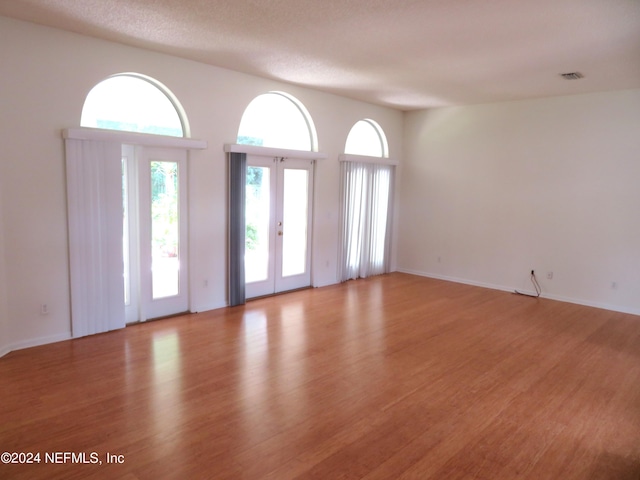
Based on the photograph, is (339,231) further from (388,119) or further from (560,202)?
(560,202)

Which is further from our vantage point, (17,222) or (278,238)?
(278,238)

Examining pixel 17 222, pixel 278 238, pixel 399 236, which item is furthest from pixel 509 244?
pixel 17 222

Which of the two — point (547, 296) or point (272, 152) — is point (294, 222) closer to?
point (272, 152)

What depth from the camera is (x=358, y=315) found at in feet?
17.8

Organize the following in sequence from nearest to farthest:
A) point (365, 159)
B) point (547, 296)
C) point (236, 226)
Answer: point (236, 226) → point (547, 296) → point (365, 159)

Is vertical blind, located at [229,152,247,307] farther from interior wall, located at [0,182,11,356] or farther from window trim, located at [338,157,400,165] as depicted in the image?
interior wall, located at [0,182,11,356]

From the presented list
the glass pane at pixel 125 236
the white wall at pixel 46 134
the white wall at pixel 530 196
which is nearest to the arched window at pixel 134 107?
the white wall at pixel 46 134

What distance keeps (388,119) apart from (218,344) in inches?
212

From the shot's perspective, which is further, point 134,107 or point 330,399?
point 134,107

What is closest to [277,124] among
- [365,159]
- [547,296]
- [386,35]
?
[365,159]

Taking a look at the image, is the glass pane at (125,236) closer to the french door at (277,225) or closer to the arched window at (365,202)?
the french door at (277,225)

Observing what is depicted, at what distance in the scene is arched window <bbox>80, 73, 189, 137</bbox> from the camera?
4434mm

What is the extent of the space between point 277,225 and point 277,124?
1495 mm

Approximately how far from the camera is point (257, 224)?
5992 mm
